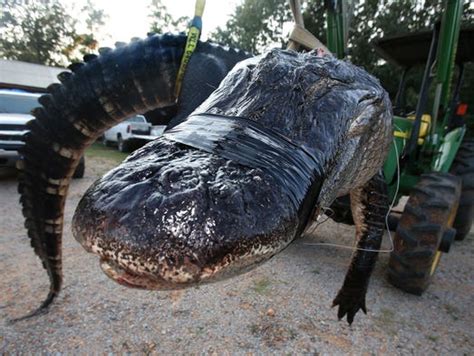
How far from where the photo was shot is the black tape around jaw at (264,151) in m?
0.82

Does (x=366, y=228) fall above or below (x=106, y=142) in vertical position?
above

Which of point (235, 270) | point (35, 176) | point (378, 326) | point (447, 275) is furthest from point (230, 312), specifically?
point (447, 275)

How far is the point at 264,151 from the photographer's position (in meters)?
0.86

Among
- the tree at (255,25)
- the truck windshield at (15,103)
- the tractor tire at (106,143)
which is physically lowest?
the tractor tire at (106,143)

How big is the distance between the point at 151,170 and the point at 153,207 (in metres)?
0.12

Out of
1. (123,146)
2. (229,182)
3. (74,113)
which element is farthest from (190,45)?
(123,146)

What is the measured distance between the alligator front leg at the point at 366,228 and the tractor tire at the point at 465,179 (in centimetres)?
264

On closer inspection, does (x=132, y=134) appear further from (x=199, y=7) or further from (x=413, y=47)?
(x=199, y=7)

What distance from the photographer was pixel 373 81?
1396 millimetres

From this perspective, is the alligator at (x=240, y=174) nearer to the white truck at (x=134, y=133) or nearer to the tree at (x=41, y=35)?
the white truck at (x=134, y=133)

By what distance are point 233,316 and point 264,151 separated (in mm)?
2100

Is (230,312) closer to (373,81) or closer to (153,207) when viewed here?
(373,81)

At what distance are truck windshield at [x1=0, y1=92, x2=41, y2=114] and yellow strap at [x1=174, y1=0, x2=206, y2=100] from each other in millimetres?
6992

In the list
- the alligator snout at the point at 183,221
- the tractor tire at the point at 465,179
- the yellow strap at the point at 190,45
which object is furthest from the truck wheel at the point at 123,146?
the alligator snout at the point at 183,221
